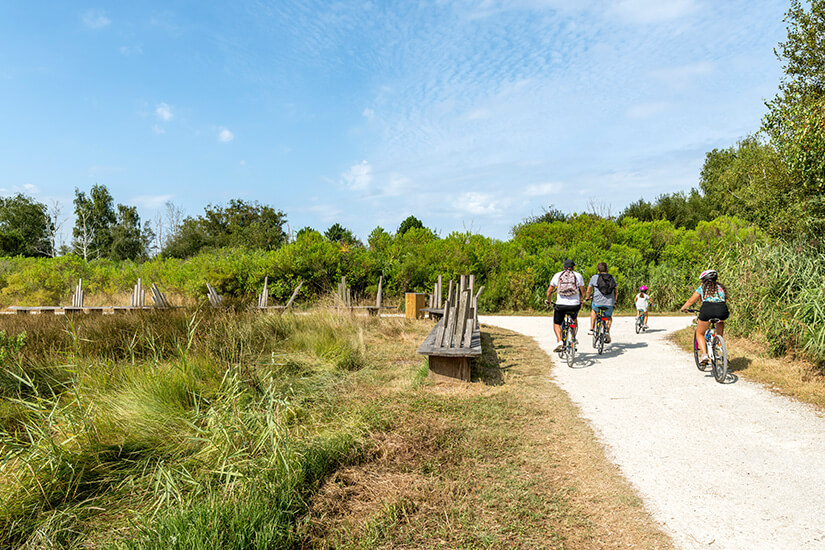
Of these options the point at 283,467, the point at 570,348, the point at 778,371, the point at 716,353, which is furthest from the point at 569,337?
the point at 283,467

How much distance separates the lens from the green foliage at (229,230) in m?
44.2

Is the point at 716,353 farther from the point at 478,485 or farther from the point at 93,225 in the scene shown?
the point at 93,225

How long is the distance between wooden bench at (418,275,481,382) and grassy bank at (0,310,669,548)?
27.5 inches

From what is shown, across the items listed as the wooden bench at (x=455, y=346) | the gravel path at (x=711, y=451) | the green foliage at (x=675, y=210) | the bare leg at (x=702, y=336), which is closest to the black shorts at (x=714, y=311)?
the bare leg at (x=702, y=336)

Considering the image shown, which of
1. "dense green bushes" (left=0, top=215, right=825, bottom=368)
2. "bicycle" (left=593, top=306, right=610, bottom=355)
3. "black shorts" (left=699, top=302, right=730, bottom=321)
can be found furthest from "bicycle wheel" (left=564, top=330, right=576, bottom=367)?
"dense green bushes" (left=0, top=215, right=825, bottom=368)

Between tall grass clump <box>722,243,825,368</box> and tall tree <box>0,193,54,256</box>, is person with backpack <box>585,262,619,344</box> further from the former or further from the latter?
tall tree <box>0,193,54,256</box>

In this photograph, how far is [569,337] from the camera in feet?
25.7

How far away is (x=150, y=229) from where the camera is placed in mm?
54000

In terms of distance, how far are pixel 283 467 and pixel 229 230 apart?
49714mm

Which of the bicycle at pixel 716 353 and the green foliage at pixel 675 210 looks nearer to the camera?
the bicycle at pixel 716 353

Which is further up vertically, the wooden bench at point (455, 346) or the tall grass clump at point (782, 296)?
the tall grass clump at point (782, 296)

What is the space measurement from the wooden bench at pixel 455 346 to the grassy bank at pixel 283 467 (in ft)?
2.29

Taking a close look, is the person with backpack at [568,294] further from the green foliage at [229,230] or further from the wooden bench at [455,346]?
the green foliage at [229,230]

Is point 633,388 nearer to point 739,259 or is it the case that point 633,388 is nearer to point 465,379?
point 465,379
